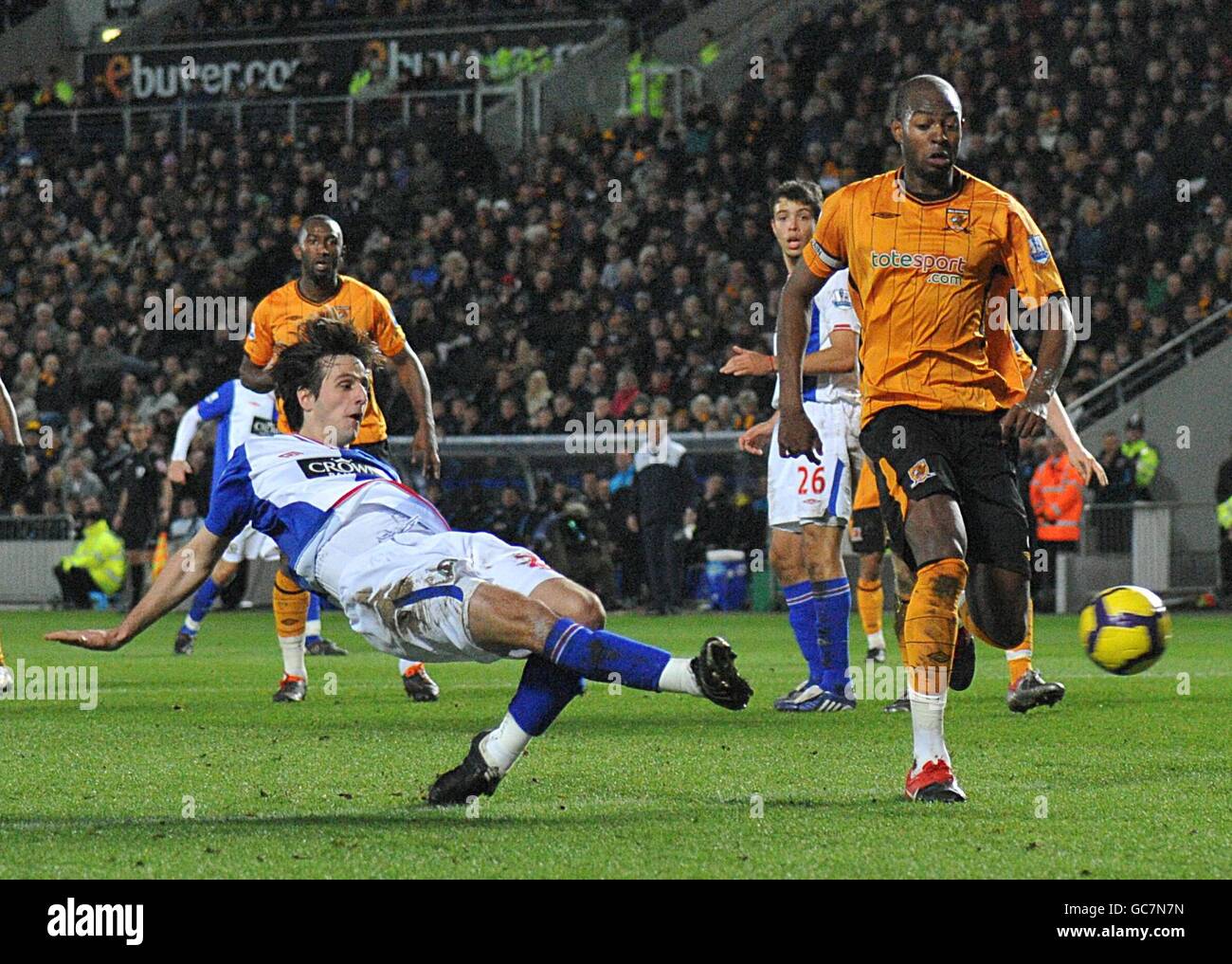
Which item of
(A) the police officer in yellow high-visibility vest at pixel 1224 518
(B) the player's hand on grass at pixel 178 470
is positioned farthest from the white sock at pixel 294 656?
(A) the police officer in yellow high-visibility vest at pixel 1224 518

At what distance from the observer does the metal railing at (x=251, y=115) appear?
30484 millimetres

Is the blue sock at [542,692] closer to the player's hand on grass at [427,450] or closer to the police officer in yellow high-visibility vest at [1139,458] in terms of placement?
the player's hand on grass at [427,450]

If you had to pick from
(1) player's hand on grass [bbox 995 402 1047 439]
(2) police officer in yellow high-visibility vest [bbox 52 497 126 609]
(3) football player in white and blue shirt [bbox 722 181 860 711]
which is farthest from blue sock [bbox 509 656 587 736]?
(2) police officer in yellow high-visibility vest [bbox 52 497 126 609]

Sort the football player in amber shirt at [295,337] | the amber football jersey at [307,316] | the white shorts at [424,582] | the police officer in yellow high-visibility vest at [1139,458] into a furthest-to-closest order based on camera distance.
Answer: the police officer in yellow high-visibility vest at [1139,458], the amber football jersey at [307,316], the football player in amber shirt at [295,337], the white shorts at [424,582]

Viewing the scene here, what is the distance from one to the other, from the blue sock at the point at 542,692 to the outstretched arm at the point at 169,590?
1.01 meters

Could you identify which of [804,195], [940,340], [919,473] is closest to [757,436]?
[804,195]

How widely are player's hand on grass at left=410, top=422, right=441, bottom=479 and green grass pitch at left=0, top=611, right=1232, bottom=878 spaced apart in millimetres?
1136

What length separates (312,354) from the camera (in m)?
6.39

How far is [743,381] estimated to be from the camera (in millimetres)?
23453

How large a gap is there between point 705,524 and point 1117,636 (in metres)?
13.9

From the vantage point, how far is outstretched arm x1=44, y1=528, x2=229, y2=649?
5.90 meters

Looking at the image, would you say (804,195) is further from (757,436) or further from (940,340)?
(940,340)
